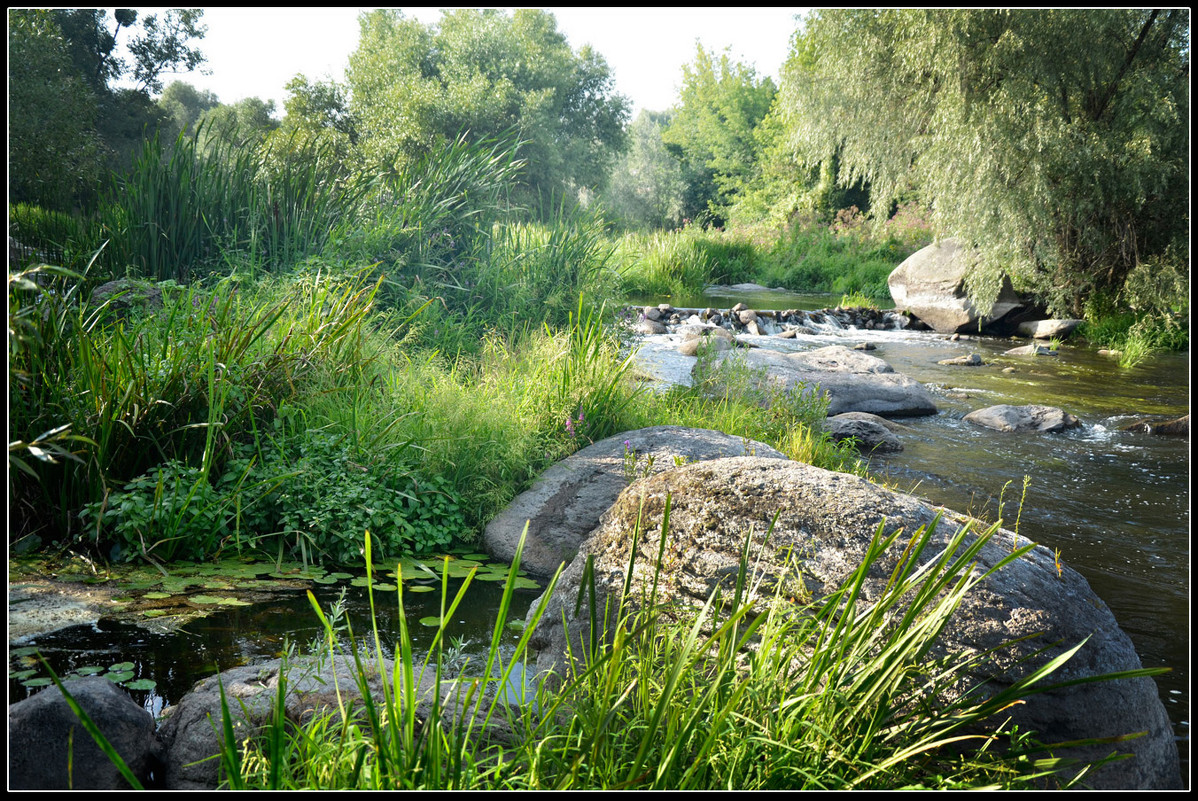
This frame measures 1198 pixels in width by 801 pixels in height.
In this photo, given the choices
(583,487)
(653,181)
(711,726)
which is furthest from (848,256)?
(711,726)

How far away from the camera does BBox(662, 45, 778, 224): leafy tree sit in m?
28.8

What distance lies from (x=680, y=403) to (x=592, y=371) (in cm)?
150

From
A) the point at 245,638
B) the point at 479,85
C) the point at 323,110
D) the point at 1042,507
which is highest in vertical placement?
the point at 479,85

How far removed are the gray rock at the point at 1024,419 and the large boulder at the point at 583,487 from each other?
14.5ft

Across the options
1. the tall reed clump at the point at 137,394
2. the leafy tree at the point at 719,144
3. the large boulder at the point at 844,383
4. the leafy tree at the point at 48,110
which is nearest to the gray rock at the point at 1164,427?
the large boulder at the point at 844,383

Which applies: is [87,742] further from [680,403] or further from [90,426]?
[680,403]

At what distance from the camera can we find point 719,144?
1276 inches

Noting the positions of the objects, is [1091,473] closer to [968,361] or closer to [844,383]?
[844,383]

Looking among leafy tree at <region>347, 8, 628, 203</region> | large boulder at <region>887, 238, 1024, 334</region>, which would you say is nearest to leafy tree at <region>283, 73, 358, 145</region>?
leafy tree at <region>347, 8, 628, 203</region>

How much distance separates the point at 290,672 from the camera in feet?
7.28

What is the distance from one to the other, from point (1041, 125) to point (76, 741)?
13040 millimetres

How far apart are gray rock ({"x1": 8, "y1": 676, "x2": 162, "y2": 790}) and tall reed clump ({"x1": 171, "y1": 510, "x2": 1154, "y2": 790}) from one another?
32cm

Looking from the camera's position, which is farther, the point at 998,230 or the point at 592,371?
the point at 998,230

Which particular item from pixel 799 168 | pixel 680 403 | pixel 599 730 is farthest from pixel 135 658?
pixel 799 168
